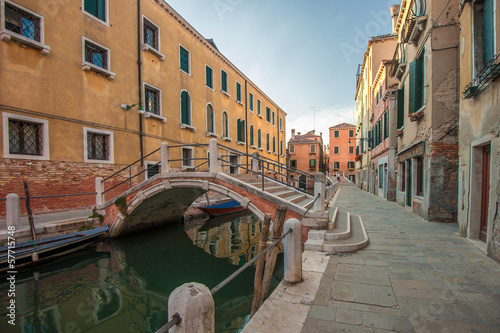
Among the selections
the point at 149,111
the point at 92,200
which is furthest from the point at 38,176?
the point at 149,111

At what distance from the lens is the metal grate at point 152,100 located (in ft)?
40.5

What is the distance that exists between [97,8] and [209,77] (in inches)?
304

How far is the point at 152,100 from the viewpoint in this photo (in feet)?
41.8

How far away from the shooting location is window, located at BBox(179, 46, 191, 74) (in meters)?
14.5

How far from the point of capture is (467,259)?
4145mm

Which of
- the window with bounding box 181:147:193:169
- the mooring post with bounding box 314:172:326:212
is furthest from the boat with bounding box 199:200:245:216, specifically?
the mooring post with bounding box 314:172:326:212

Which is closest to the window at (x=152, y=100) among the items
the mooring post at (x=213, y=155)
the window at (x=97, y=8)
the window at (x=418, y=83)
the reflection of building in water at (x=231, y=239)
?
the window at (x=97, y=8)

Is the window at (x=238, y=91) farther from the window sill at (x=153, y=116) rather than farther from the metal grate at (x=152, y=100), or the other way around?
the window sill at (x=153, y=116)

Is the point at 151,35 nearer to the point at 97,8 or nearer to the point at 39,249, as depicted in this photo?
the point at 97,8

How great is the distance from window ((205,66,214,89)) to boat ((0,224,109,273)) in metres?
12.0

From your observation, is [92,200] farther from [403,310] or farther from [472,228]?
[472,228]

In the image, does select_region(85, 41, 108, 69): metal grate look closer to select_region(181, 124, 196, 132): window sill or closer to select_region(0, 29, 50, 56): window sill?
select_region(0, 29, 50, 56): window sill

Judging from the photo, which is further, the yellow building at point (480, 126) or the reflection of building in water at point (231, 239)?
the reflection of building in water at point (231, 239)

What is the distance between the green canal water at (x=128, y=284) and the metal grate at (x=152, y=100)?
6215mm
